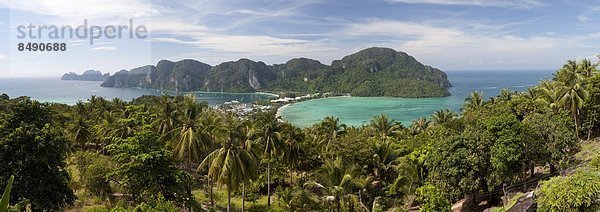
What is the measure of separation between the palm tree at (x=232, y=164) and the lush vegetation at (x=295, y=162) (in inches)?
2.2

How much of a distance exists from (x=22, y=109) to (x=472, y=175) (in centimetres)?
2028

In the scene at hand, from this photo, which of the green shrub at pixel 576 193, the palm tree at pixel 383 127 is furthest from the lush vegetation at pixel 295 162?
the palm tree at pixel 383 127

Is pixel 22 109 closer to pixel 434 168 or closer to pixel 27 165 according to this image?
pixel 27 165

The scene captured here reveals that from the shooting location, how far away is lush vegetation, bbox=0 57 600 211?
13.9m

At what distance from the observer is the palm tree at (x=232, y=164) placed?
18.3m

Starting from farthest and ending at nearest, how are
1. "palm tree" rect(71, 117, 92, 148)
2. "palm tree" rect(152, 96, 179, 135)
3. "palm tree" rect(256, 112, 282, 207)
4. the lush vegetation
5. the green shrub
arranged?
"palm tree" rect(71, 117, 92, 148) → "palm tree" rect(152, 96, 179, 135) → "palm tree" rect(256, 112, 282, 207) → the lush vegetation → the green shrub

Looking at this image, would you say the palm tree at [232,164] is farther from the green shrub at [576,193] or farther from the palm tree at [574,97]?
the palm tree at [574,97]

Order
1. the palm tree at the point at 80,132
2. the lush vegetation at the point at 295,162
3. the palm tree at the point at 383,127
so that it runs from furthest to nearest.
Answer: the palm tree at the point at 383,127, the palm tree at the point at 80,132, the lush vegetation at the point at 295,162

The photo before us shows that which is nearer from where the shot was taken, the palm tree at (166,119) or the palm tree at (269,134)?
the palm tree at (269,134)

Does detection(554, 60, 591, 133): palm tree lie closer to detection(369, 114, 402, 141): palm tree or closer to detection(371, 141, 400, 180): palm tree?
detection(371, 141, 400, 180): palm tree

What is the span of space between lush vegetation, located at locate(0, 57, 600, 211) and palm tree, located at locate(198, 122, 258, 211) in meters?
0.06

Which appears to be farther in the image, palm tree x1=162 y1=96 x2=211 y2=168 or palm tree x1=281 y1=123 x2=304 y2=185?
palm tree x1=281 y1=123 x2=304 y2=185

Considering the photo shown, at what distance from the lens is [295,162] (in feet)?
95.2

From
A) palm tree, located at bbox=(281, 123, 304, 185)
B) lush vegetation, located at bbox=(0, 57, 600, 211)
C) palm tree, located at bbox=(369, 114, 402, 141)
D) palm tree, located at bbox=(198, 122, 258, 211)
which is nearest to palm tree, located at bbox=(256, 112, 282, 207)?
lush vegetation, located at bbox=(0, 57, 600, 211)
